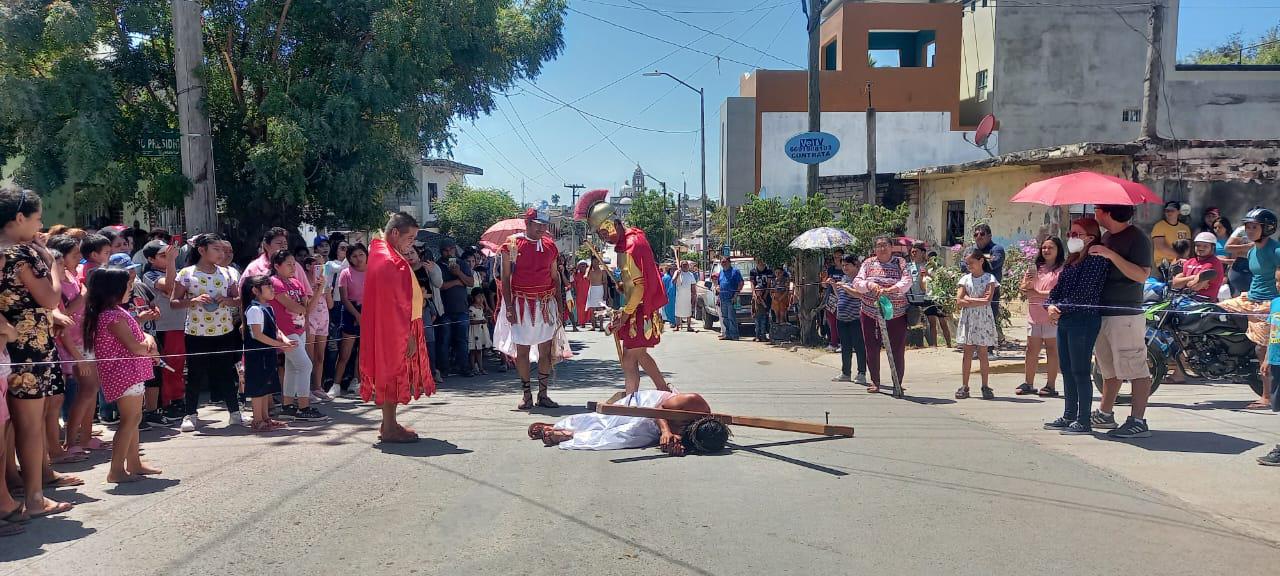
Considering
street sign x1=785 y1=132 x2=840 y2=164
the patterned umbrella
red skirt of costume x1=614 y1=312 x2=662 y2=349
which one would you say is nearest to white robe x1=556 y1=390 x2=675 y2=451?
red skirt of costume x1=614 y1=312 x2=662 y2=349

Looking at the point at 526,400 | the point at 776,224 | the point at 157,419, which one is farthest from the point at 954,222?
the point at 157,419

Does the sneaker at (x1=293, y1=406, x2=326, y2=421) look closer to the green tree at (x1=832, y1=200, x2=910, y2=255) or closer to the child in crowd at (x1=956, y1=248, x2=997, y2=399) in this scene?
the child in crowd at (x1=956, y1=248, x2=997, y2=399)

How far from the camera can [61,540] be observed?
4.78 m

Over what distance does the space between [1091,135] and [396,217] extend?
28941 mm

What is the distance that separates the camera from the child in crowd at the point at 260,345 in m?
7.73

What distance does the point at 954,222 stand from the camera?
21219mm

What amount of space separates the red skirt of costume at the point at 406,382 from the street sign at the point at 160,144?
605cm

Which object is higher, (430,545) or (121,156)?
(121,156)

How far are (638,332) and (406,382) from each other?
2.08 metres

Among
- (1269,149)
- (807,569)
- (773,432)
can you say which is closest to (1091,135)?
(1269,149)

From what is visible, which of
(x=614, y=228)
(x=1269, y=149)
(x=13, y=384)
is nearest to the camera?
(x=13, y=384)

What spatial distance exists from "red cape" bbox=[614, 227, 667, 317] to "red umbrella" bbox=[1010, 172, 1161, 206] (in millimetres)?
3448

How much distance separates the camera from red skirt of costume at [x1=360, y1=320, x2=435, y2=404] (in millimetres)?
7141

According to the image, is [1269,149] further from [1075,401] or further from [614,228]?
[614,228]
